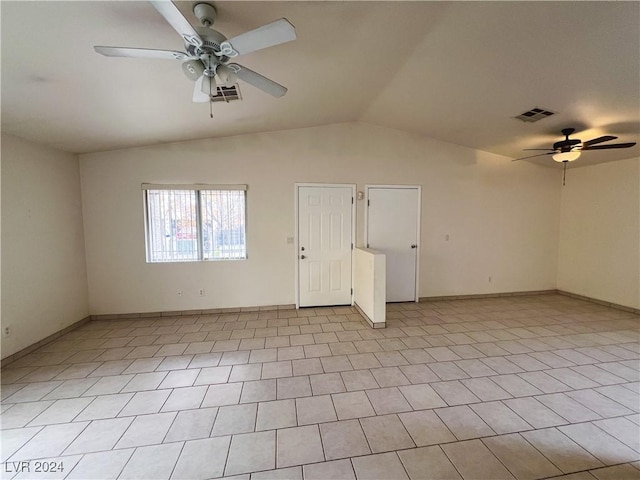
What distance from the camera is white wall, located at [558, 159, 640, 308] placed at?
4.34 m

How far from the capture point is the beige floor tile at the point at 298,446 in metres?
1.66

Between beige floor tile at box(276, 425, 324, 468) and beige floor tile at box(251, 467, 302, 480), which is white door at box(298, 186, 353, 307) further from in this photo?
beige floor tile at box(251, 467, 302, 480)

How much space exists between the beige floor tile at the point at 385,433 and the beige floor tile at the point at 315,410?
257mm

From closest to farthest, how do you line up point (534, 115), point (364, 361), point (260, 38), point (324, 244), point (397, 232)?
point (260, 38) → point (364, 361) → point (534, 115) → point (324, 244) → point (397, 232)

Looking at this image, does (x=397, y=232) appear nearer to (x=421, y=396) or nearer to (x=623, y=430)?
(x=421, y=396)

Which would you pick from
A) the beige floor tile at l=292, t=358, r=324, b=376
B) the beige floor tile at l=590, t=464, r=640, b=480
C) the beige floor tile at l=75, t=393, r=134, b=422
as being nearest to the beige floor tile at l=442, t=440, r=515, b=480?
the beige floor tile at l=590, t=464, r=640, b=480

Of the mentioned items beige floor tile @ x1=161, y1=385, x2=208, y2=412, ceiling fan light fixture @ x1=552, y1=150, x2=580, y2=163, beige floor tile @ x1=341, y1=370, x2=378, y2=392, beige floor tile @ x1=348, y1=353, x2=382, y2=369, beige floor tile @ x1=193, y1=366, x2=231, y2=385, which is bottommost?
beige floor tile @ x1=161, y1=385, x2=208, y2=412

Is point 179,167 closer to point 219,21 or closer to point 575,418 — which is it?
point 219,21

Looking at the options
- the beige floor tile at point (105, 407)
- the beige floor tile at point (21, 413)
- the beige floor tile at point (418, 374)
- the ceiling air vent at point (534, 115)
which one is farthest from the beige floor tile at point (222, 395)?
the ceiling air vent at point (534, 115)

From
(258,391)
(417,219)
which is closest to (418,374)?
(258,391)

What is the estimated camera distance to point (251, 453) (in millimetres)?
1718

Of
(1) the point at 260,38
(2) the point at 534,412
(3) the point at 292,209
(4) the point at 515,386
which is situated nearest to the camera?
(1) the point at 260,38

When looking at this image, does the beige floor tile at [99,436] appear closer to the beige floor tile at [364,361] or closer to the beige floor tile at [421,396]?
the beige floor tile at [364,361]

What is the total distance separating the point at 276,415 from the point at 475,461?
1345 mm
